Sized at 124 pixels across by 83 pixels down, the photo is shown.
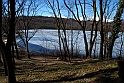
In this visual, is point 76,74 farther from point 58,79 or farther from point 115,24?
point 115,24

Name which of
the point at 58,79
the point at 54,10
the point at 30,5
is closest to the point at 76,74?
the point at 58,79

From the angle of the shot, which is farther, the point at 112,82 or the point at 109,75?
the point at 109,75

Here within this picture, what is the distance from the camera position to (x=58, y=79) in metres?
11.3

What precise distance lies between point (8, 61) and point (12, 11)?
230 cm

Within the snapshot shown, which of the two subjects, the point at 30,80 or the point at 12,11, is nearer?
the point at 12,11

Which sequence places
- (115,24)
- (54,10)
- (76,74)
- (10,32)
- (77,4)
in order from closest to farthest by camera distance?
(10,32), (76,74), (115,24), (77,4), (54,10)

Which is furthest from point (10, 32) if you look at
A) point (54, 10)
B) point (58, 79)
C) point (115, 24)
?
point (54, 10)

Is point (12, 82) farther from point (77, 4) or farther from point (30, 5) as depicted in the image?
point (30, 5)

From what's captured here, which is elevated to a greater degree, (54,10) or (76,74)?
(54,10)

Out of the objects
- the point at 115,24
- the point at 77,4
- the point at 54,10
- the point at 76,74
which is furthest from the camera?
the point at 54,10

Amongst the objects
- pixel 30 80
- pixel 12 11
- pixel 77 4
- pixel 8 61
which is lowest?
pixel 30 80

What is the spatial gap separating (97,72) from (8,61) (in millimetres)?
4108

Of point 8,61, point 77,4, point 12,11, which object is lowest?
point 8,61

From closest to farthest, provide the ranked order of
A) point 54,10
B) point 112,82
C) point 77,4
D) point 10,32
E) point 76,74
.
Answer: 1. point 112,82
2. point 10,32
3. point 76,74
4. point 77,4
5. point 54,10
